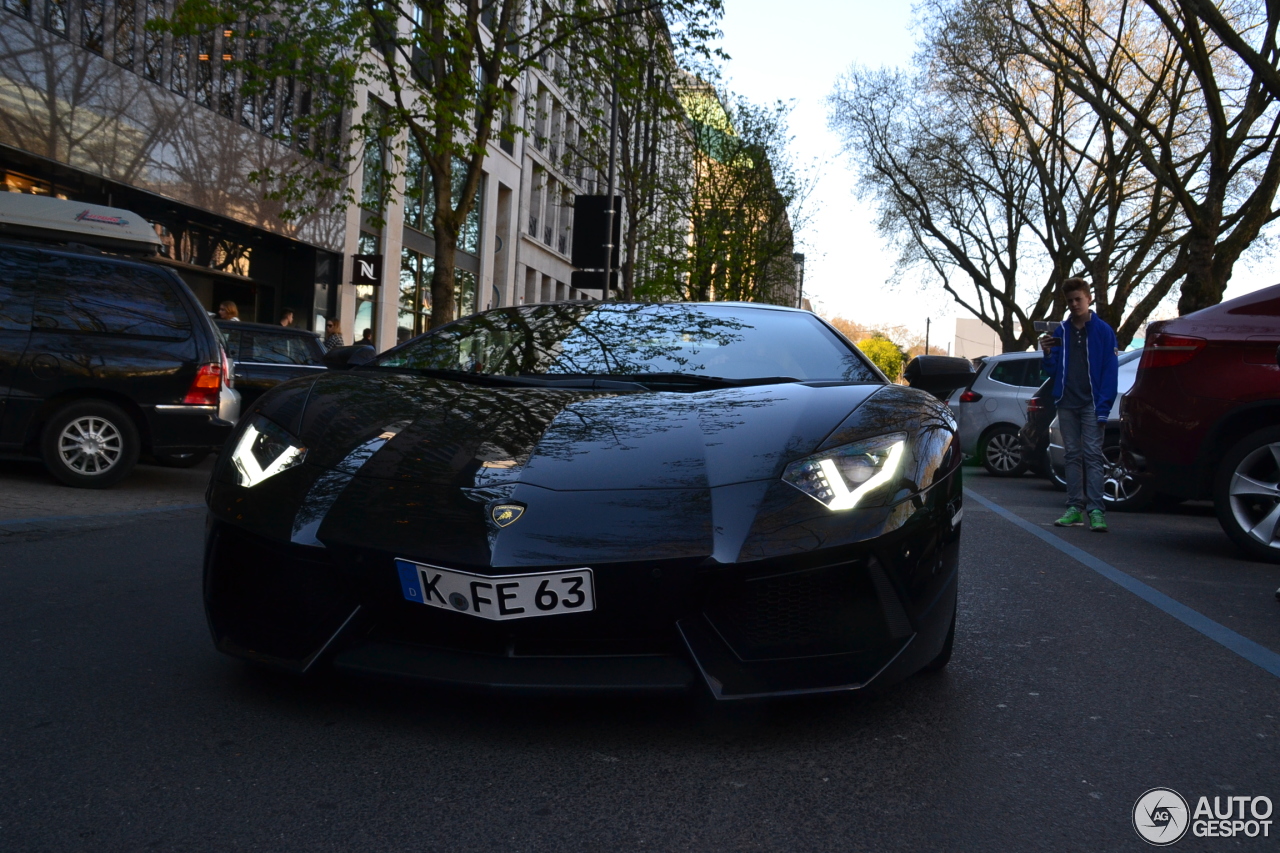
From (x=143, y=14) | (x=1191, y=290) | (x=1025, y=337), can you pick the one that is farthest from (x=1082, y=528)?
(x=1025, y=337)

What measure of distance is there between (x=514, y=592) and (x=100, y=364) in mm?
6532

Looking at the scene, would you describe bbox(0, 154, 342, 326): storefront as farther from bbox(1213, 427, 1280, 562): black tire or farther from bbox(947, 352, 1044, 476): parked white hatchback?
bbox(1213, 427, 1280, 562): black tire

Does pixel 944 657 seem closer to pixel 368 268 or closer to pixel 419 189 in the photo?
pixel 368 268

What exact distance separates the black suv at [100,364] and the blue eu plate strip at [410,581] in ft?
20.6

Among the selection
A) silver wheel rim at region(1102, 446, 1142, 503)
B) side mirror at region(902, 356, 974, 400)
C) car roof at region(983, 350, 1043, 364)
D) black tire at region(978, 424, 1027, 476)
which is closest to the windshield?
side mirror at region(902, 356, 974, 400)

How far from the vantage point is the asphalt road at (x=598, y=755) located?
7.54ft

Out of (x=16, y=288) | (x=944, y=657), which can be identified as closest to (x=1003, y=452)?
(x=16, y=288)

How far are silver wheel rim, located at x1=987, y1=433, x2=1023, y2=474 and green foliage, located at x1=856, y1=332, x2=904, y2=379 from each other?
12212 cm

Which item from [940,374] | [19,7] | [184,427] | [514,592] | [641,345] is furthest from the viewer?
[19,7]

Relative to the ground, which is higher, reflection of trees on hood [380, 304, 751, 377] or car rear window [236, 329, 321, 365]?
car rear window [236, 329, 321, 365]

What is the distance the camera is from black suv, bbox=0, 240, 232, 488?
791cm

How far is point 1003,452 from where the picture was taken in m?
14.4

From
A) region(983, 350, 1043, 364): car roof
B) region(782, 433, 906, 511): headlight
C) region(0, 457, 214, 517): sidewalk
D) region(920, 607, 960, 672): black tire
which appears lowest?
region(0, 457, 214, 517): sidewalk

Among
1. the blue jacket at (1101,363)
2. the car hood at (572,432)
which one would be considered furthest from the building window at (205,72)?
the car hood at (572,432)
